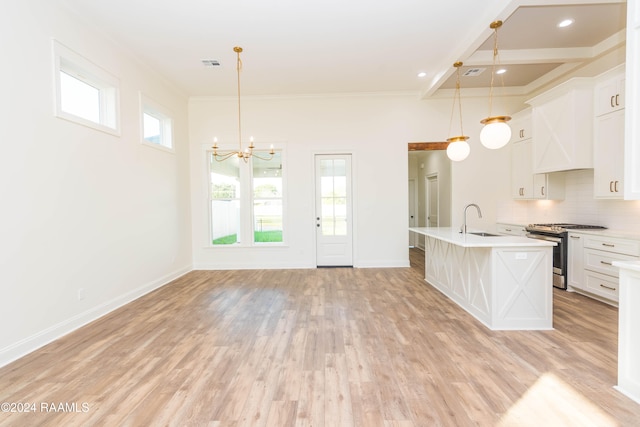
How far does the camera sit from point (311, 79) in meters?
5.01

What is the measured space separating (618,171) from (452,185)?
245cm

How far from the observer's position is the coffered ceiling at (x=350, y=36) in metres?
3.16

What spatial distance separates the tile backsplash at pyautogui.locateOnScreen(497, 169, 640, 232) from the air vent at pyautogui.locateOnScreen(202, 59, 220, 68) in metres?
5.74

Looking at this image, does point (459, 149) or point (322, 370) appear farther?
point (459, 149)

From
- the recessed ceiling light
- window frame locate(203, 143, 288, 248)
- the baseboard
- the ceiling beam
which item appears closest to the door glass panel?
window frame locate(203, 143, 288, 248)

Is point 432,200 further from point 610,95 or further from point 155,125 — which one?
point 155,125

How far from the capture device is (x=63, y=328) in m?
2.92

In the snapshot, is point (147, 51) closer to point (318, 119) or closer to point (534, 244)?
point (318, 119)

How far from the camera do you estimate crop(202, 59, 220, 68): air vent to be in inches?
169

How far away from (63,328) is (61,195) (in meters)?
1.36

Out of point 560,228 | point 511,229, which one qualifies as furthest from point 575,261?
point 511,229

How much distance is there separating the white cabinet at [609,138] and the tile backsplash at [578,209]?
1.32 ft

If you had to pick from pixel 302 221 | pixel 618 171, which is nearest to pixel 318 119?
pixel 302 221

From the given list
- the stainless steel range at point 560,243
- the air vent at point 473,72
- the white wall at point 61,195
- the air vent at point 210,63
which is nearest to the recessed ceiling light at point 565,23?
the air vent at point 473,72
